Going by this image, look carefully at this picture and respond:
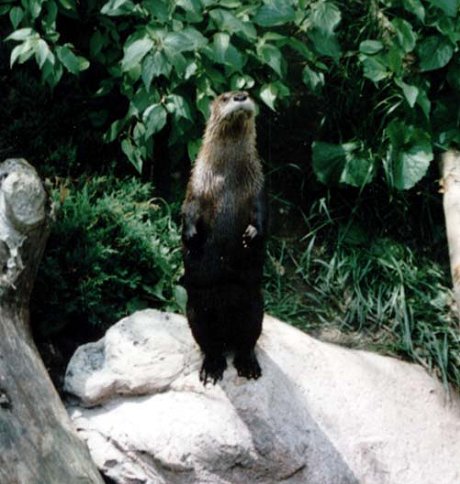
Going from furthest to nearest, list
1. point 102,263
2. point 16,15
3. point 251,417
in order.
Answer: point 16,15
point 102,263
point 251,417

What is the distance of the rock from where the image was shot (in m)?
4.45

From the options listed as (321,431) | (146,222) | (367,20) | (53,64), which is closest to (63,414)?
(321,431)

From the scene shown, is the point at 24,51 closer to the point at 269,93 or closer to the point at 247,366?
the point at 269,93

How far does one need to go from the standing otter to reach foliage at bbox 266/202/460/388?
4.27 feet

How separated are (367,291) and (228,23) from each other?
161 centimetres

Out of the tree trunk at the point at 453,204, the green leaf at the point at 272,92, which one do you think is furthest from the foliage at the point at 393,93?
the green leaf at the point at 272,92

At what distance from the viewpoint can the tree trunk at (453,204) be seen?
16.6 ft

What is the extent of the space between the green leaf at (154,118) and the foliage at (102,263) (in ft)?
1.43

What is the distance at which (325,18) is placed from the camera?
5453mm

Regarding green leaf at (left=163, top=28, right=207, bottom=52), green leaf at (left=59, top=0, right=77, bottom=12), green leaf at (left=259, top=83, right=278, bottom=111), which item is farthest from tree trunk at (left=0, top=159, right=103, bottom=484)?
green leaf at (left=259, top=83, right=278, bottom=111)

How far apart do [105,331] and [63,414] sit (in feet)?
3.20

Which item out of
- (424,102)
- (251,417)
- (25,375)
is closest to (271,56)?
(424,102)

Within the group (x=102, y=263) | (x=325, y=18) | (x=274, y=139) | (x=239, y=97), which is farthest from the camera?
(x=274, y=139)

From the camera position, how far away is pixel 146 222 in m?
5.58
